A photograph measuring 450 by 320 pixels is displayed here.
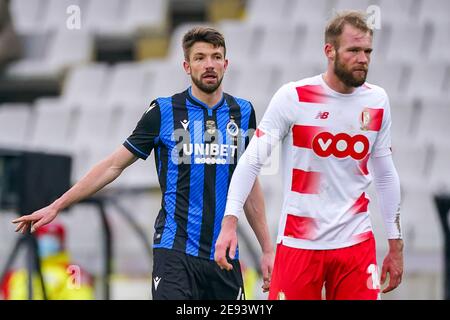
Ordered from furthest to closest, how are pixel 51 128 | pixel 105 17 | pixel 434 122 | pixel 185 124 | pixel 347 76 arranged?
1. pixel 105 17
2. pixel 51 128
3. pixel 434 122
4. pixel 185 124
5. pixel 347 76

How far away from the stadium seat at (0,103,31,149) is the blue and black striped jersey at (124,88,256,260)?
1014 centimetres

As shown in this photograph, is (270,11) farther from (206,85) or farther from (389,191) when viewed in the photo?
(389,191)

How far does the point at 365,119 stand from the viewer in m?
5.00

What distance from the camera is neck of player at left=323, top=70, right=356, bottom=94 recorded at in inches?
197

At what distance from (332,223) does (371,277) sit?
29cm

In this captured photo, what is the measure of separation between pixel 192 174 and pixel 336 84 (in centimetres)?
83

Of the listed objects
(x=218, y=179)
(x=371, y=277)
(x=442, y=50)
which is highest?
(x=442, y=50)

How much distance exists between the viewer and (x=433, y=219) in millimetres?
10984

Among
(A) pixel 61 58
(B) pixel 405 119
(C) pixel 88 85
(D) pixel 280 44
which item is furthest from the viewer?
(A) pixel 61 58

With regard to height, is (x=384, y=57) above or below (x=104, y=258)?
above

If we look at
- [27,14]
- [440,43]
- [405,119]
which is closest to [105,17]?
[27,14]

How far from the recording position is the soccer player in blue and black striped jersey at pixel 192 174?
530 centimetres
